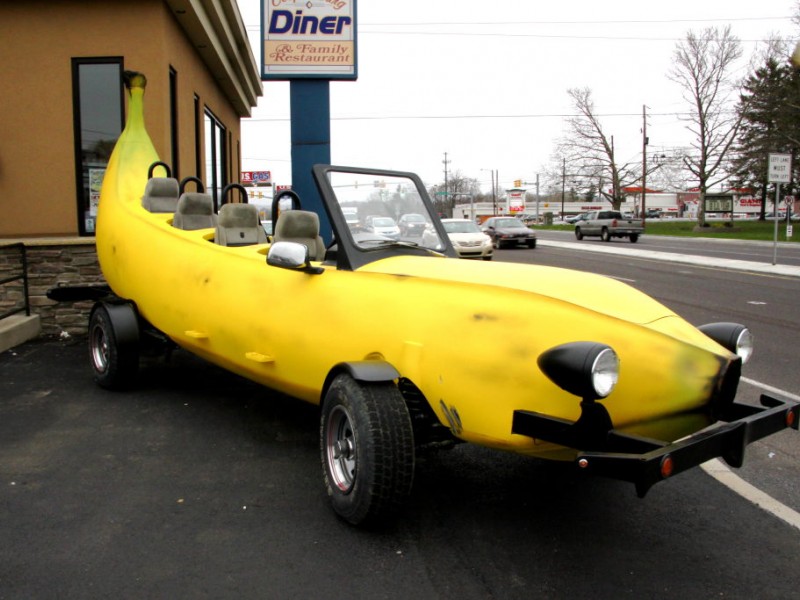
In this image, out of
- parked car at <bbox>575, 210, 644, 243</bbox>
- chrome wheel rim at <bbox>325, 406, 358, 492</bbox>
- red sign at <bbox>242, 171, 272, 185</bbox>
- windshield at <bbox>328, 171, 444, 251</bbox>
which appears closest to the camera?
chrome wheel rim at <bbox>325, 406, 358, 492</bbox>

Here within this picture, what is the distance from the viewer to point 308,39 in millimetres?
10867

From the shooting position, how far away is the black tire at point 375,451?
3084 mm

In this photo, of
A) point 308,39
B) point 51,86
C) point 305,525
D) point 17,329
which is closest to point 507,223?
point 308,39

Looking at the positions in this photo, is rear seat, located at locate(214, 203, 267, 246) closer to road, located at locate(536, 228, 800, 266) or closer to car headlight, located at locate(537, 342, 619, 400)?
car headlight, located at locate(537, 342, 619, 400)

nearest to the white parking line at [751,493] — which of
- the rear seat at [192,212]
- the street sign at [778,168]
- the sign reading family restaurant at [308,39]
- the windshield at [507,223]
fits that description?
the rear seat at [192,212]

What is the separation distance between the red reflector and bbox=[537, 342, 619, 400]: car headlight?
1.02ft

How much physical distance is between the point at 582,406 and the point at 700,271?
16.5 m

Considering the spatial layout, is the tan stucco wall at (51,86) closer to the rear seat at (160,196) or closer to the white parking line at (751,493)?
the rear seat at (160,196)

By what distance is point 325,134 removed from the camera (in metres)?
10.8

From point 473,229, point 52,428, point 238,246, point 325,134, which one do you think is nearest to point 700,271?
point 473,229

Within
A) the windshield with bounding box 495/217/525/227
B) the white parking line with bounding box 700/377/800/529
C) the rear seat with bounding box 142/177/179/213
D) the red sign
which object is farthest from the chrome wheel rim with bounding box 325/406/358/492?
the red sign

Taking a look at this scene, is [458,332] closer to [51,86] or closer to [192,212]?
[192,212]

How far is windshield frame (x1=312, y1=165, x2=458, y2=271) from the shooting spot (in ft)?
13.0

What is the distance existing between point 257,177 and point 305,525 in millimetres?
29745
